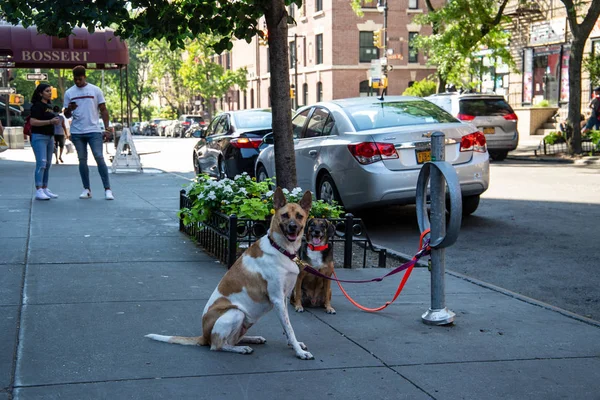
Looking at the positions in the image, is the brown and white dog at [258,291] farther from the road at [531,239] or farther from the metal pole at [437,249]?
the road at [531,239]

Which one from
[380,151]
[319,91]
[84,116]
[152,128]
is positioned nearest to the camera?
[380,151]

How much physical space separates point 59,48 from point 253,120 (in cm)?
926

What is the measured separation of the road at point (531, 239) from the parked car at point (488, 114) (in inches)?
253

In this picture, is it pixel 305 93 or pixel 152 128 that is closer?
pixel 305 93

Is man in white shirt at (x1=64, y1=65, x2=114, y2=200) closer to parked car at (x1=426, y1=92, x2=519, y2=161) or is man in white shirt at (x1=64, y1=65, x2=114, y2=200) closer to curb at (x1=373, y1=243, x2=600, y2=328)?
curb at (x1=373, y1=243, x2=600, y2=328)

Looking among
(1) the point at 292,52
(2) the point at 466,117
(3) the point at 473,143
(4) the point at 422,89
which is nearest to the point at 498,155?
(2) the point at 466,117

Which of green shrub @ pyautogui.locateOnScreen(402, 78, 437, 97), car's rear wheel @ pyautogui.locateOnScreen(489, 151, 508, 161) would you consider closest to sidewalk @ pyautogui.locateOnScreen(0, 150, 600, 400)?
car's rear wheel @ pyautogui.locateOnScreen(489, 151, 508, 161)

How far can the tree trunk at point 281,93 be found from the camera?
8258 mm

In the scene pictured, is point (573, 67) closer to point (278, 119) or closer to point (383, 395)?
point (278, 119)

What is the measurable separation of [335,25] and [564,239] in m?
43.6

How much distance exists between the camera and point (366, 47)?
172 feet

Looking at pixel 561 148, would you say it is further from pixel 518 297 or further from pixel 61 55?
pixel 518 297

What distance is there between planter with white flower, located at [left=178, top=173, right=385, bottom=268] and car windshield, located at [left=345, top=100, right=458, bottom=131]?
211 centimetres

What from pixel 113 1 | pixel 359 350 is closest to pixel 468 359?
pixel 359 350
